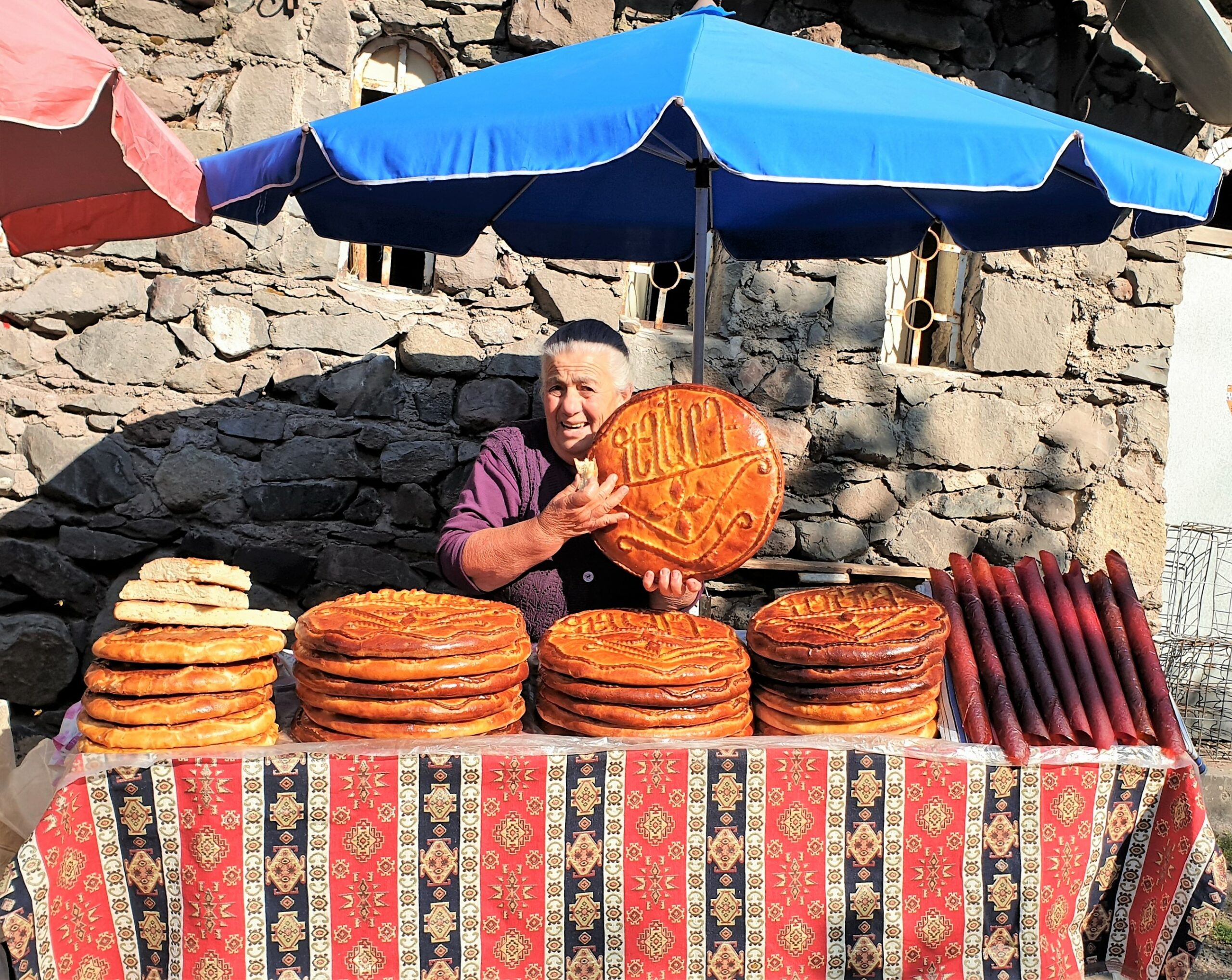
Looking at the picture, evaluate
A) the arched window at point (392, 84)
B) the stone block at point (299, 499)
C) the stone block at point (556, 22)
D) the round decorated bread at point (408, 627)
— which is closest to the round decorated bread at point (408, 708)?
the round decorated bread at point (408, 627)

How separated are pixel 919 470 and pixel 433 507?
90.4 inches

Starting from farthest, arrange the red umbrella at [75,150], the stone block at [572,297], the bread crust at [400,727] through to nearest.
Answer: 1. the stone block at [572,297]
2. the bread crust at [400,727]
3. the red umbrella at [75,150]

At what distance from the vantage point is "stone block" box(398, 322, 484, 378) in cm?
420

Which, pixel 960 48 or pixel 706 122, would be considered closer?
pixel 706 122

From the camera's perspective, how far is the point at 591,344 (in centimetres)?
297

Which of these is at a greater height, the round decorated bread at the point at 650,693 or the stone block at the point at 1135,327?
the stone block at the point at 1135,327

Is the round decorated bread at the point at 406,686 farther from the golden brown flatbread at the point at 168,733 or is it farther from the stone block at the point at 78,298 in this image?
the stone block at the point at 78,298

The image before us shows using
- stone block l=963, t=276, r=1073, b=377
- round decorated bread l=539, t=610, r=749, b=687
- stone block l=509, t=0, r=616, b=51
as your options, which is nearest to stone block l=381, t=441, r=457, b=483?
stone block l=509, t=0, r=616, b=51

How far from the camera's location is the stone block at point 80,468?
3916mm

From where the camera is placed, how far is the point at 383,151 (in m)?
2.07

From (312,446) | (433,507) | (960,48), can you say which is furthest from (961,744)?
(960,48)

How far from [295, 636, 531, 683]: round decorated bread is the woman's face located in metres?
0.99

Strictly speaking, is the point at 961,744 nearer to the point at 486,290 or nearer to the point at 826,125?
the point at 826,125

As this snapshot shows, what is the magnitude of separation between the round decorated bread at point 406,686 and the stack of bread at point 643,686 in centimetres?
13
